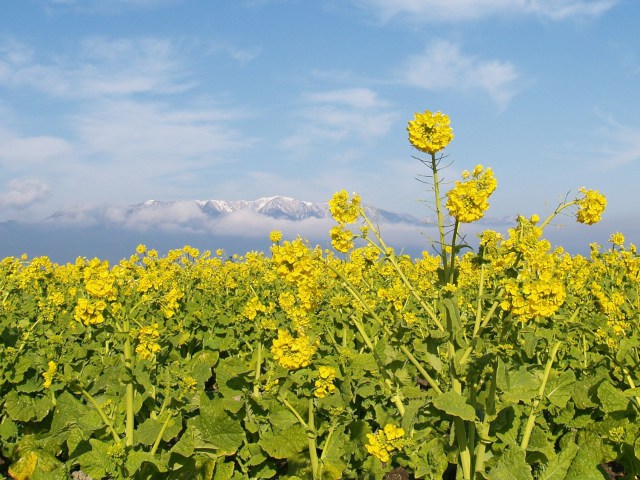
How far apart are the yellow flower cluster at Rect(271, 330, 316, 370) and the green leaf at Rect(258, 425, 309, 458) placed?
0.77m

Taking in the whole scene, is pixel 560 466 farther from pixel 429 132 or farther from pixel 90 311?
pixel 90 311

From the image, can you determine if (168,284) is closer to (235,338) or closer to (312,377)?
(235,338)

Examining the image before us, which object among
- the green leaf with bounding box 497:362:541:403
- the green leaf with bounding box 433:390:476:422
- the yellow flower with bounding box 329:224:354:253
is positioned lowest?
the green leaf with bounding box 433:390:476:422

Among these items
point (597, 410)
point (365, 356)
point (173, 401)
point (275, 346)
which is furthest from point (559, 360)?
point (173, 401)

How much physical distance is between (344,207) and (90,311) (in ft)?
7.00

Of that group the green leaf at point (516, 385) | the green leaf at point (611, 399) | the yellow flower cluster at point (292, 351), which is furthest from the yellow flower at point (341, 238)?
the green leaf at point (611, 399)

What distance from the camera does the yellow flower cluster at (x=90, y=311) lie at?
3996 millimetres

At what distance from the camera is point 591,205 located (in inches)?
136

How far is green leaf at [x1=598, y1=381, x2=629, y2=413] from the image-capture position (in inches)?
153

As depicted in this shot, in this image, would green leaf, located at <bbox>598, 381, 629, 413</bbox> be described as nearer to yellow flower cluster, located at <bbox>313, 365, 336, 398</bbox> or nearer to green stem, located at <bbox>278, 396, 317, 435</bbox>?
yellow flower cluster, located at <bbox>313, 365, 336, 398</bbox>

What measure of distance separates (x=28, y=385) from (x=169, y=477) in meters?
2.15

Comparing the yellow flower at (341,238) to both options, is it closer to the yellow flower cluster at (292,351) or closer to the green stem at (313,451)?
the yellow flower cluster at (292,351)

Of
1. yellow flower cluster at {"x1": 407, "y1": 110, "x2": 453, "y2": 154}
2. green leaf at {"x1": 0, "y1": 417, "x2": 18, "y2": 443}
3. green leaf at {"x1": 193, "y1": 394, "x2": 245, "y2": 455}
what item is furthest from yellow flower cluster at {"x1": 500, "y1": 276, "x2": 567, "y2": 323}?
green leaf at {"x1": 0, "y1": 417, "x2": 18, "y2": 443}

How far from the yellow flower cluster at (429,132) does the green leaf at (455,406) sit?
1481mm
